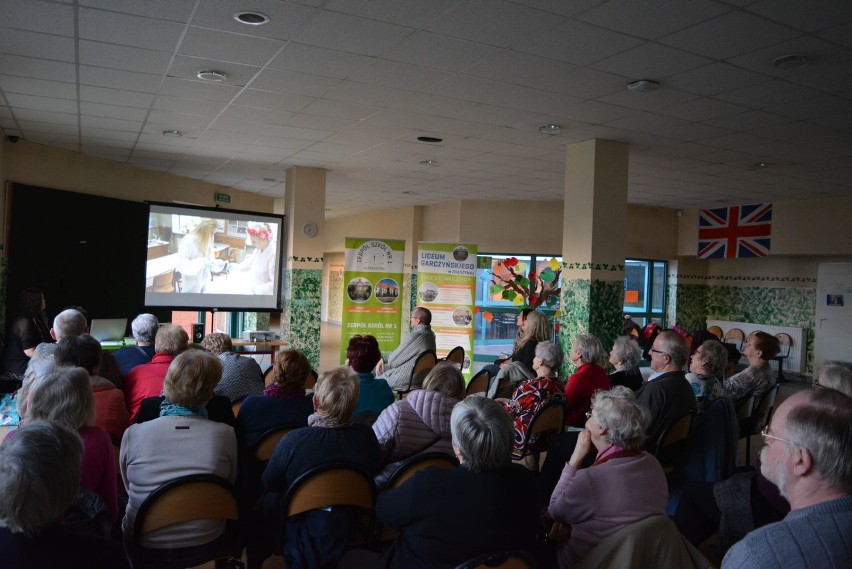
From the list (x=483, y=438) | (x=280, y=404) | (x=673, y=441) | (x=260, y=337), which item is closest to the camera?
(x=483, y=438)

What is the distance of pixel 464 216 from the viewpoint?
1123cm

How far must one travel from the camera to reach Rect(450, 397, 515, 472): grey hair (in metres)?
1.96

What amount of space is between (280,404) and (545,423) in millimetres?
1629

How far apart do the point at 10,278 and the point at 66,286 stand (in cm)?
69

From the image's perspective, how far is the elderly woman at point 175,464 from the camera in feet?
7.32

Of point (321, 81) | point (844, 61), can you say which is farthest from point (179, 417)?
point (844, 61)

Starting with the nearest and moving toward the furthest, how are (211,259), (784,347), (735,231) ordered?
1. (211,259)
2. (784,347)
3. (735,231)

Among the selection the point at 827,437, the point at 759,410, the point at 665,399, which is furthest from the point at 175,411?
the point at 759,410

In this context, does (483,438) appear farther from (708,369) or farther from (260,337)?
(260,337)

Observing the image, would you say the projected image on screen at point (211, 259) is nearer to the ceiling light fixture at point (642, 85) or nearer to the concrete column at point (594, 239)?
the concrete column at point (594, 239)

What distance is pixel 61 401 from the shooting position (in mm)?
2195

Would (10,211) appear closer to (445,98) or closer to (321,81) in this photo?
(321,81)

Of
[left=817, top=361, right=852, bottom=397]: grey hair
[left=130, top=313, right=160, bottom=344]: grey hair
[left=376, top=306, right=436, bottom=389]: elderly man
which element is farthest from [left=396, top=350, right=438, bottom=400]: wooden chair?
[left=817, top=361, right=852, bottom=397]: grey hair

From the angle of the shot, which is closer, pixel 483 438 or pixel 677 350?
pixel 483 438
